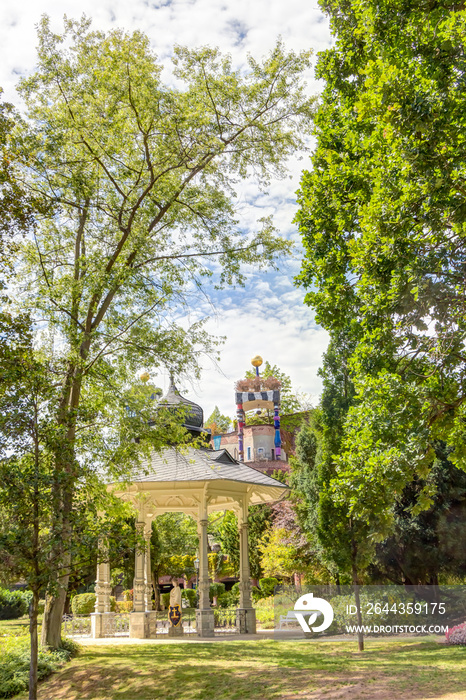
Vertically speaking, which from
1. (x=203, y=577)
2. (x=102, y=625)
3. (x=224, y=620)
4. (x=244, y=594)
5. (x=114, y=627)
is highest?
(x=203, y=577)

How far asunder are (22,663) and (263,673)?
543cm

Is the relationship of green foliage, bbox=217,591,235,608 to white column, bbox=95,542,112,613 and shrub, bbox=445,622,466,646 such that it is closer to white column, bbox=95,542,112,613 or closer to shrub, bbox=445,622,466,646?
white column, bbox=95,542,112,613

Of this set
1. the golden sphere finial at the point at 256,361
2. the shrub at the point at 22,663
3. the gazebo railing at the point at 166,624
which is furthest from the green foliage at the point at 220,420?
the shrub at the point at 22,663

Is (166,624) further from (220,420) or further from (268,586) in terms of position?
(220,420)

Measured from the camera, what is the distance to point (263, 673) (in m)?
11.0

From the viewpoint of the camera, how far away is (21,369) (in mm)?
9242

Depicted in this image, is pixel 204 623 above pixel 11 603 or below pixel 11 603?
above

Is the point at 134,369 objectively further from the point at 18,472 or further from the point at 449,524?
the point at 449,524

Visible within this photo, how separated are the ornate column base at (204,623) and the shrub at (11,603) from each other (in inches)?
758

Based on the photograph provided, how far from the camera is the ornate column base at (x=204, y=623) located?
1764 centimetres

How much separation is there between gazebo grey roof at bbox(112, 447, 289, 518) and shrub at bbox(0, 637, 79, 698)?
169 inches

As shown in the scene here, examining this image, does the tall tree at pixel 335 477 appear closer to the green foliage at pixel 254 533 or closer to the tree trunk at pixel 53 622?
the tree trunk at pixel 53 622

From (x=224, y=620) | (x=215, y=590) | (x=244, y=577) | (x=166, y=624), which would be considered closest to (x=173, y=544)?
(x=215, y=590)

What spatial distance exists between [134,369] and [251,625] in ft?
32.7
